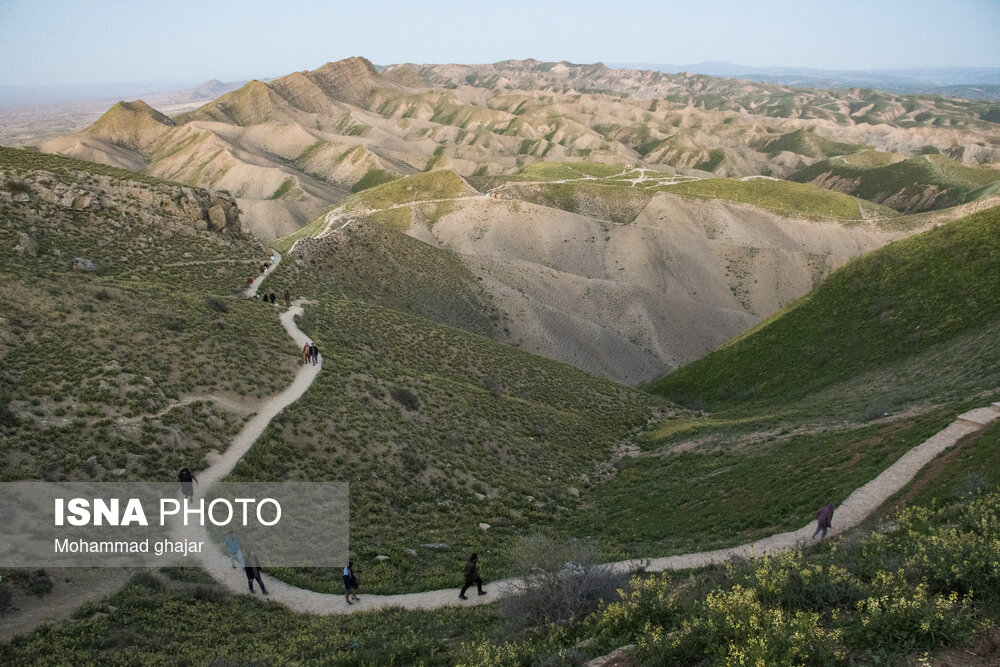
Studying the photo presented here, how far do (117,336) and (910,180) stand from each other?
7430 inches

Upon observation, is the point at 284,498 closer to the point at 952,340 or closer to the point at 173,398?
the point at 173,398

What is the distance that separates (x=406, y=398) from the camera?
28.9 metres

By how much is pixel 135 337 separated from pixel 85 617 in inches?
687

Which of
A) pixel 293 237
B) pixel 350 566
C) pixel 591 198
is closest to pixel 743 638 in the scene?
pixel 350 566

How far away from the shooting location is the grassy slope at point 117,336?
61.1 feet

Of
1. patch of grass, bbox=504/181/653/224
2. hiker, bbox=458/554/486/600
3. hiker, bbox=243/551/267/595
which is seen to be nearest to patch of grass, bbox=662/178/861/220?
patch of grass, bbox=504/181/653/224

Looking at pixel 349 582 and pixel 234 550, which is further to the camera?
pixel 234 550

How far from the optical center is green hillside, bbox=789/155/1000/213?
465ft

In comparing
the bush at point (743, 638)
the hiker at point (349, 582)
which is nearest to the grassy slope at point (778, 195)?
the hiker at point (349, 582)

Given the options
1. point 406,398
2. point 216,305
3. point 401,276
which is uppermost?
point 216,305

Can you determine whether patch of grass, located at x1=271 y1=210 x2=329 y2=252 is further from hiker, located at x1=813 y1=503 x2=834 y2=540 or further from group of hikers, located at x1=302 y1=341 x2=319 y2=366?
hiker, located at x1=813 y1=503 x2=834 y2=540

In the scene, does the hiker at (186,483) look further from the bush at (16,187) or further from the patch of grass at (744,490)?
the bush at (16,187)

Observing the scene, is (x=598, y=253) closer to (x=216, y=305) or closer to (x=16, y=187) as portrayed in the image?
(x=216, y=305)

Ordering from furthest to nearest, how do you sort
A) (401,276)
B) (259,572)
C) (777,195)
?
(777,195) < (401,276) < (259,572)
